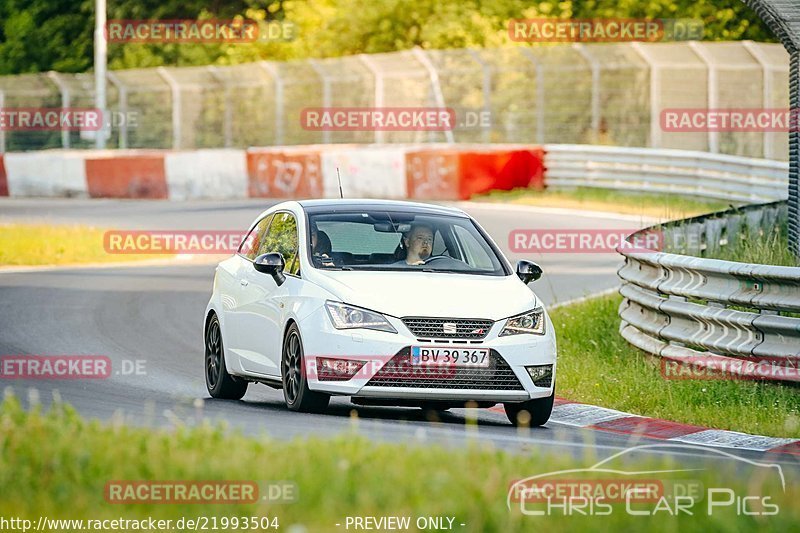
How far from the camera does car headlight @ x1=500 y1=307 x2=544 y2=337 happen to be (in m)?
11.5

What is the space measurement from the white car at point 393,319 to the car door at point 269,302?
13mm

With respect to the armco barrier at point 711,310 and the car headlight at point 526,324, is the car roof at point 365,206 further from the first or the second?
the armco barrier at point 711,310

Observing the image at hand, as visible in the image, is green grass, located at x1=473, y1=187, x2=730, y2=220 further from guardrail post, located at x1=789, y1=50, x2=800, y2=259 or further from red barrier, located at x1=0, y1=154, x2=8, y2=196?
guardrail post, located at x1=789, y1=50, x2=800, y2=259

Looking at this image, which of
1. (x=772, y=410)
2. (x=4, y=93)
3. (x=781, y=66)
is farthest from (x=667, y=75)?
(x=772, y=410)

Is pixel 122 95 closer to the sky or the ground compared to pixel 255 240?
closer to the ground

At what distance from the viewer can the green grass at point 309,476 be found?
21.1ft

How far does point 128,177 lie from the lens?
3844 cm

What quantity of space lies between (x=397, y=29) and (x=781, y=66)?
24.7 m

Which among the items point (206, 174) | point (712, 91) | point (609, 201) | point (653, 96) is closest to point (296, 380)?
point (609, 201)

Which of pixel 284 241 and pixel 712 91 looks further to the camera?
pixel 712 91

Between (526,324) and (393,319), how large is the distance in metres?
0.96

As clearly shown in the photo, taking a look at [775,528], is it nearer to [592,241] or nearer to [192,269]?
[192,269]

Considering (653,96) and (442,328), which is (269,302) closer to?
(442,328)

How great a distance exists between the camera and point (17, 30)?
66562 mm
